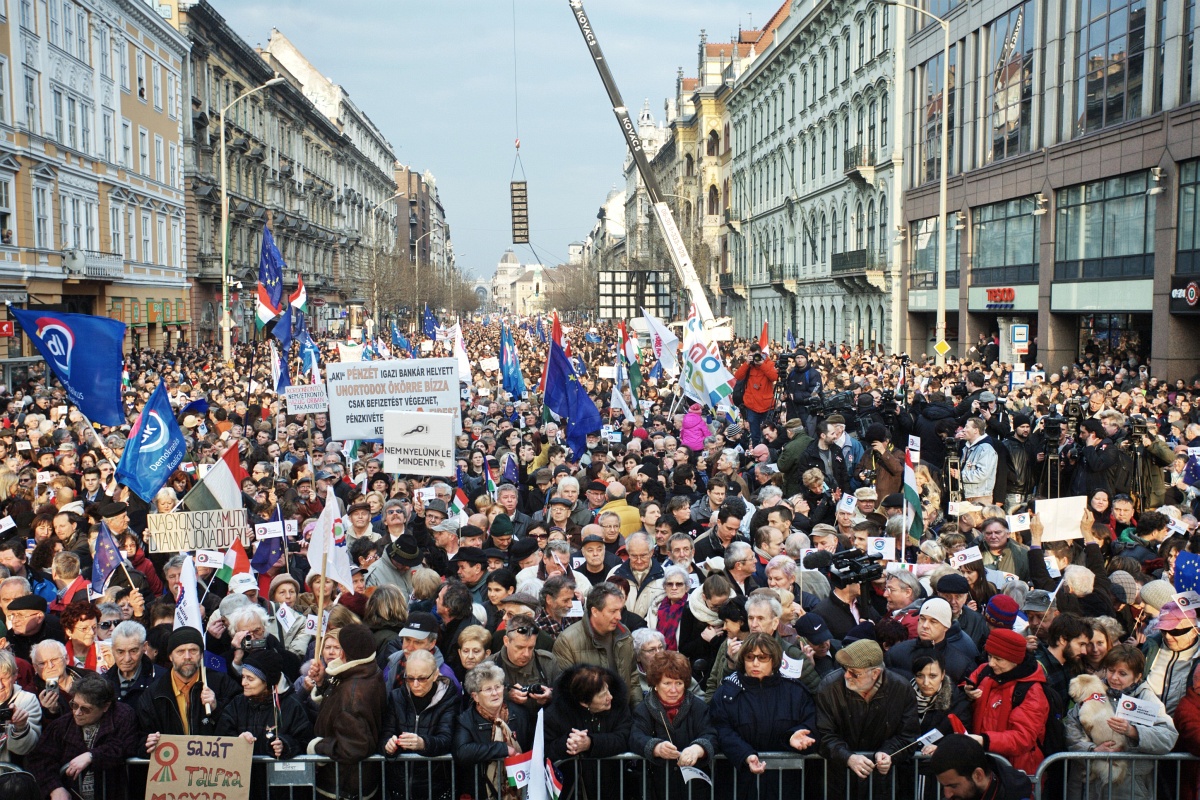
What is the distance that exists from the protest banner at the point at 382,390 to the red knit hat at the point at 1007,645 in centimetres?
731

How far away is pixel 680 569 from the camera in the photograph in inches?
291

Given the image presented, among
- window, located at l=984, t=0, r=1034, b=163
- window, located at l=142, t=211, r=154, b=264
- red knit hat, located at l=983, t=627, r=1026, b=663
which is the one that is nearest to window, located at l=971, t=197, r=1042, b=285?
window, located at l=984, t=0, r=1034, b=163

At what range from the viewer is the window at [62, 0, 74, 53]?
118 feet

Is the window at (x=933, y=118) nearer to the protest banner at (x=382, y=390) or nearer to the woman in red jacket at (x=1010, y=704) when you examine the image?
the protest banner at (x=382, y=390)

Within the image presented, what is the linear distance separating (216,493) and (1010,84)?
29724 millimetres

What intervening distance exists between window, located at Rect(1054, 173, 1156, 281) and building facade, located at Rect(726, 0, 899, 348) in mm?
11551

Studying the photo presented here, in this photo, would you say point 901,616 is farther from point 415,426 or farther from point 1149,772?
point 415,426

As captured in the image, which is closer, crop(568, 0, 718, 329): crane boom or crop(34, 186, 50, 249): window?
crop(568, 0, 718, 329): crane boom

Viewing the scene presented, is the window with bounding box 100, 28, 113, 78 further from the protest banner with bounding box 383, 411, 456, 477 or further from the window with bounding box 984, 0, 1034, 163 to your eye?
the protest banner with bounding box 383, 411, 456, 477

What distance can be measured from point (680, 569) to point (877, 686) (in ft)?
6.94

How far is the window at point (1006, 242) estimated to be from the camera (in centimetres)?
3244

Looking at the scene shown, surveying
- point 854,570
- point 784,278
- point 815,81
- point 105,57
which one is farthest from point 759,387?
point 784,278

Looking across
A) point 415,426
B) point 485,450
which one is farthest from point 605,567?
point 485,450

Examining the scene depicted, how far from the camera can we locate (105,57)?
4047 centimetres
